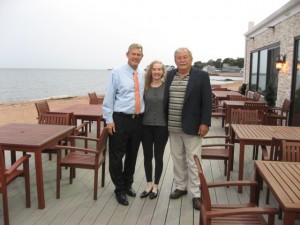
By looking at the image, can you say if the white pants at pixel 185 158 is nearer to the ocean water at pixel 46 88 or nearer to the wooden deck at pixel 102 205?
the wooden deck at pixel 102 205

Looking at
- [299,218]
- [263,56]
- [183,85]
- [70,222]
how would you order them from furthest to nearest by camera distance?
[263,56] < [183,85] < [70,222] < [299,218]

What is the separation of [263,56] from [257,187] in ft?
34.6

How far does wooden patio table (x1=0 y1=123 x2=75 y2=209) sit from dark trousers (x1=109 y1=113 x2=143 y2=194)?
0.71 meters

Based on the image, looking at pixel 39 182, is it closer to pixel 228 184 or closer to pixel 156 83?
pixel 156 83

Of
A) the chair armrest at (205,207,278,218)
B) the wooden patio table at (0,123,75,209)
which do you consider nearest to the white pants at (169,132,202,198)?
the wooden patio table at (0,123,75,209)

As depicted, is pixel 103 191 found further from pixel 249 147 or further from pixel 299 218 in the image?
pixel 249 147

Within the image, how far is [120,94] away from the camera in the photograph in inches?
145

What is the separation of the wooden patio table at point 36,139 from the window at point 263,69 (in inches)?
315

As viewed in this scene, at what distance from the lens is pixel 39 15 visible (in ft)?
167

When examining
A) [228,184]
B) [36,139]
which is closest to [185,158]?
[228,184]

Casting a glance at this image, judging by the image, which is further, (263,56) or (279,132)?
(263,56)

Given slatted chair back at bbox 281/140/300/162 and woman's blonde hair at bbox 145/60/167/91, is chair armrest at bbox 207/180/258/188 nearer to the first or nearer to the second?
slatted chair back at bbox 281/140/300/162

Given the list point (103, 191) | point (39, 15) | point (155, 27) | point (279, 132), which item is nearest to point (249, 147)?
point (279, 132)

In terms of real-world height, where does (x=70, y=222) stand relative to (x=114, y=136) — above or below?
below
